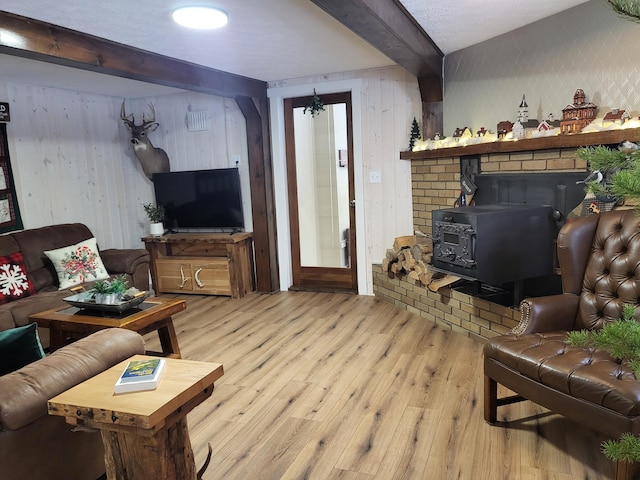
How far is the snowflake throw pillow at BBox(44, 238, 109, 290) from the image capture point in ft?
13.2

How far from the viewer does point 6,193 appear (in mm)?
4191

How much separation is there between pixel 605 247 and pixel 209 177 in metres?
3.93

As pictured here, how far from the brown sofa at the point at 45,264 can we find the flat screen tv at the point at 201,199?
0.85m

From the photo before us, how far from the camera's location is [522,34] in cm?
336

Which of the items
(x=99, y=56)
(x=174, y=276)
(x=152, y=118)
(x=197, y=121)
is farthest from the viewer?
(x=152, y=118)

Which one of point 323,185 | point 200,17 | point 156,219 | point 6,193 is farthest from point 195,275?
point 200,17

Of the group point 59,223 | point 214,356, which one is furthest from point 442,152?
point 59,223

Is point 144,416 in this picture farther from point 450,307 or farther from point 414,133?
point 414,133

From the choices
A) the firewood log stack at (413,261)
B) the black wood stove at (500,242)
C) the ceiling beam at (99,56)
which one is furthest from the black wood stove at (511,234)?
the ceiling beam at (99,56)

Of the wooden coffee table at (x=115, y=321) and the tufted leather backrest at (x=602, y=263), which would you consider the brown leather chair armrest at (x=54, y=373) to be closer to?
the wooden coffee table at (x=115, y=321)

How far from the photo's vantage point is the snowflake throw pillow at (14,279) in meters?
3.63

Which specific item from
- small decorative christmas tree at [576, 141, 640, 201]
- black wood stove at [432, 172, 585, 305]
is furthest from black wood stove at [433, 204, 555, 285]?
small decorative christmas tree at [576, 141, 640, 201]

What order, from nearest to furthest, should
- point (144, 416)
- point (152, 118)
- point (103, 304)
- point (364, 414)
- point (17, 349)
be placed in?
point (144, 416), point (17, 349), point (364, 414), point (103, 304), point (152, 118)

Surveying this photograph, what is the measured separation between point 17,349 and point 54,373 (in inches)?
8.3
